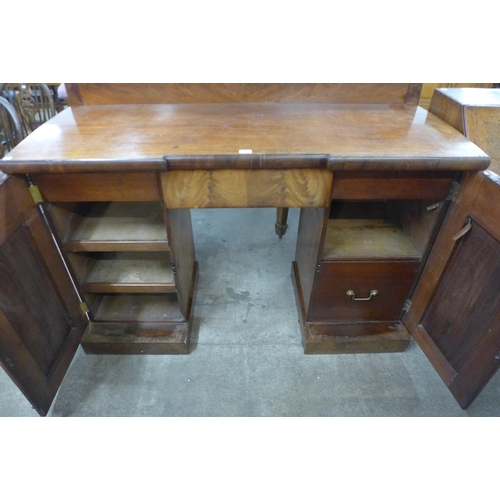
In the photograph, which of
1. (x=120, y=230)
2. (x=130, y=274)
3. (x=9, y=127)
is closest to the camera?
(x=120, y=230)

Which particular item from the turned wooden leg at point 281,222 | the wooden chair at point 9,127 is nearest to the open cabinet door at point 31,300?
the wooden chair at point 9,127

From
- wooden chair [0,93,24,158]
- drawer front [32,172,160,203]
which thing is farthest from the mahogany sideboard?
wooden chair [0,93,24,158]

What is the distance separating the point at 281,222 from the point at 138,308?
3.05ft

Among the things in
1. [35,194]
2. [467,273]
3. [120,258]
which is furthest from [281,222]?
[35,194]

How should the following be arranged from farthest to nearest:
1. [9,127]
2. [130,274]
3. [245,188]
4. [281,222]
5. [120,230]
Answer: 1. [281,222]
2. [9,127]
3. [130,274]
4. [120,230]
5. [245,188]

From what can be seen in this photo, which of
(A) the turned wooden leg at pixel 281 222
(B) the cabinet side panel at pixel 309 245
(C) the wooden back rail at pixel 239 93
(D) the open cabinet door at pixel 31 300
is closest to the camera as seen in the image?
(D) the open cabinet door at pixel 31 300

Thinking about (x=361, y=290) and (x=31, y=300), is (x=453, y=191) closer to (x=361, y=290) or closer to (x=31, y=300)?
(x=361, y=290)

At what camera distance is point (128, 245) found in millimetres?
1050

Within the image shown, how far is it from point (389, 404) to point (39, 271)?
4.03ft

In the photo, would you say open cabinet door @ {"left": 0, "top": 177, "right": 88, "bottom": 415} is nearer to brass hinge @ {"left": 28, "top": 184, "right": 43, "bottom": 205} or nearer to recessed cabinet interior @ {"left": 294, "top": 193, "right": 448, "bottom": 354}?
brass hinge @ {"left": 28, "top": 184, "right": 43, "bottom": 205}

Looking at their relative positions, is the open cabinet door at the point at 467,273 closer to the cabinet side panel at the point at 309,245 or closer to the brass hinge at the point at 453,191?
the brass hinge at the point at 453,191

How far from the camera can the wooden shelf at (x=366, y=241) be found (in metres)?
1.09

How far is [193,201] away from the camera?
909mm

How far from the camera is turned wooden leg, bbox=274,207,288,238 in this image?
1857 millimetres
